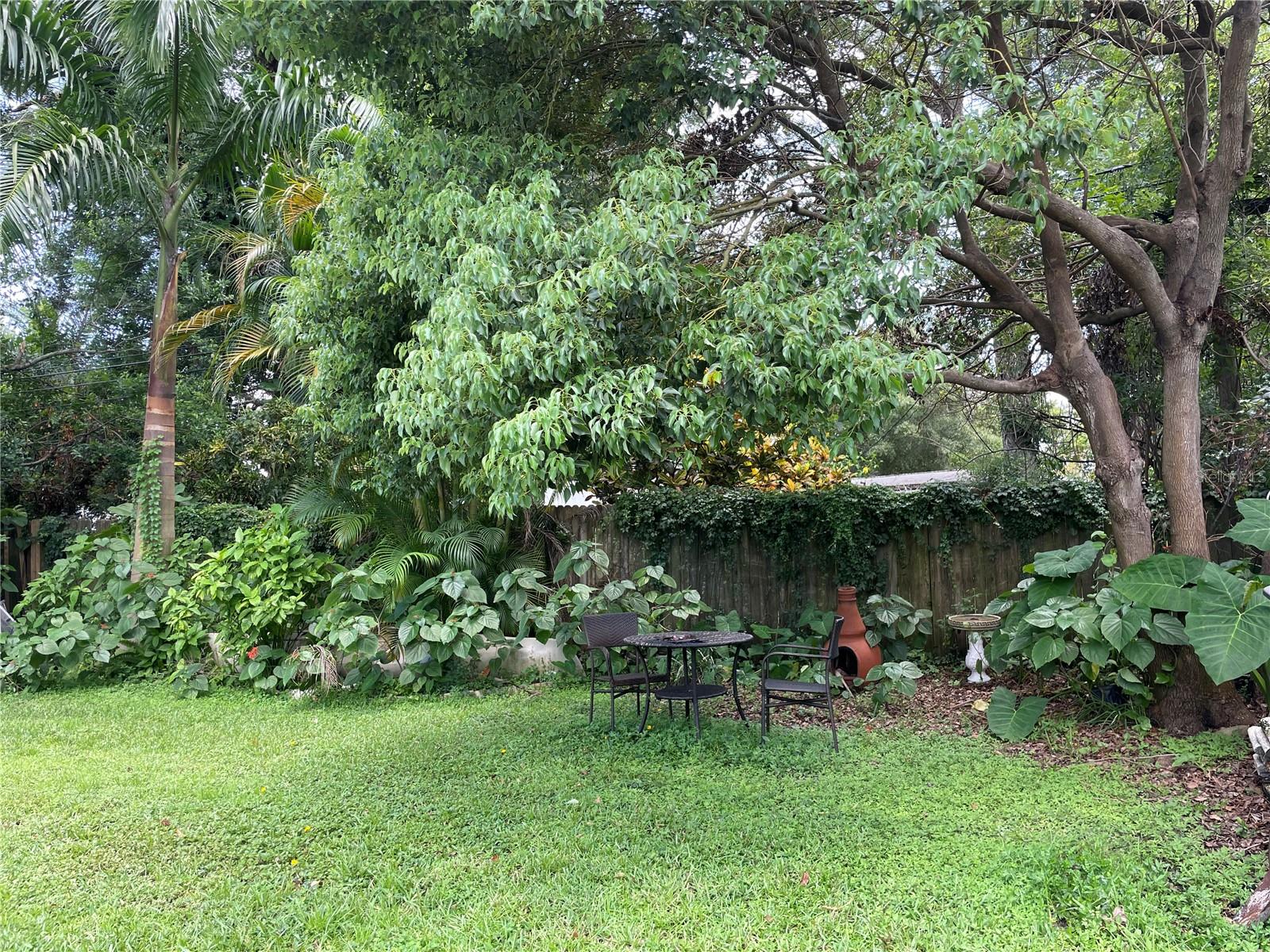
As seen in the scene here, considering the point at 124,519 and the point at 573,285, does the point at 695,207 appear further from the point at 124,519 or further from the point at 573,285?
the point at 124,519

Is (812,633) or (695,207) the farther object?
(812,633)

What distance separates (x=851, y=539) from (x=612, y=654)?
2.72m

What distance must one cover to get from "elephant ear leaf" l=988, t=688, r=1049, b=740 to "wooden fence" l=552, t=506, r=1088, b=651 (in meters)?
1.85

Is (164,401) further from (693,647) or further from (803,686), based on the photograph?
(803,686)

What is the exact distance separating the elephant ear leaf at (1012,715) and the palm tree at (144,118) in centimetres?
758

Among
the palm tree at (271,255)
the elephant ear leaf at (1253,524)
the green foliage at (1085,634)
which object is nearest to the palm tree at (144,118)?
the palm tree at (271,255)

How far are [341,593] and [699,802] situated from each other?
431 cm

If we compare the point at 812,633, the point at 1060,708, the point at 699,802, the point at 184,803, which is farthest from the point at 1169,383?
the point at 184,803

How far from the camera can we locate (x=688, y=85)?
516 centimetres

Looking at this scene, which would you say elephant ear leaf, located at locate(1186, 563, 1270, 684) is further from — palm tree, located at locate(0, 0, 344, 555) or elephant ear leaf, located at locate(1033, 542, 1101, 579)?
palm tree, located at locate(0, 0, 344, 555)

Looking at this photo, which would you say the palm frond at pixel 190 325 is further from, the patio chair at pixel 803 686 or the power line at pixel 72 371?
the patio chair at pixel 803 686

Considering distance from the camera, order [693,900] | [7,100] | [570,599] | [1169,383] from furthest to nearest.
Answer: [7,100] < [570,599] < [1169,383] < [693,900]

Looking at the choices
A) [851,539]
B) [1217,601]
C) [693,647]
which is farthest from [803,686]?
[851,539]

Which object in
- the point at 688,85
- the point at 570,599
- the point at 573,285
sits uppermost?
the point at 688,85
